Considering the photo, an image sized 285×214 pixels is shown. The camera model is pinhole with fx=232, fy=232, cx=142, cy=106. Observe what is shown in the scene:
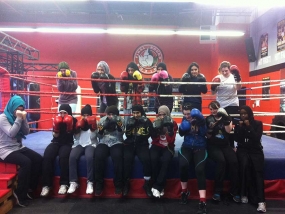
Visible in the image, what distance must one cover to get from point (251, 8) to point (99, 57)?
15.9 ft

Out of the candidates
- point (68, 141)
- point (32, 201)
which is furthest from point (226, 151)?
point (32, 201)

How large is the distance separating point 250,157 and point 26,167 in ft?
7.49

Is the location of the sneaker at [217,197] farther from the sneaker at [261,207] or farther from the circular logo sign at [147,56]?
the circular logo sign at [147,56]

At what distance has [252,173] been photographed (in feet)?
7.86

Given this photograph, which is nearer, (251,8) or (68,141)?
(68,141)

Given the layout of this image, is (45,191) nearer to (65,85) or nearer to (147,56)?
(65,85)

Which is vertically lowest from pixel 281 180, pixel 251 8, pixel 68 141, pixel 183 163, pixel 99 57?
pixel 281 180

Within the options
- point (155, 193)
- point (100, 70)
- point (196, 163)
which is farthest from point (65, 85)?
point (196, 163)

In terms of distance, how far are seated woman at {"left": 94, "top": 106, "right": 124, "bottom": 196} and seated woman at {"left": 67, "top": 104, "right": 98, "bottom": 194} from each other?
7 cm

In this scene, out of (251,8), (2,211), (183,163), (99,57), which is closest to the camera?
Result: (2,211)

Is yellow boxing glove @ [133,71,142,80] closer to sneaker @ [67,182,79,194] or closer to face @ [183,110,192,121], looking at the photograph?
face @ [183,110,192,121]

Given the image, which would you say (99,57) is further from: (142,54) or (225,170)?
(225,170)

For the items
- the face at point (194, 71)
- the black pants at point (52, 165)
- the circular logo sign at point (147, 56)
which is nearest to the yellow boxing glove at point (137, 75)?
the face at point (194, 71)

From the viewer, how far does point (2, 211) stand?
2.06 m
